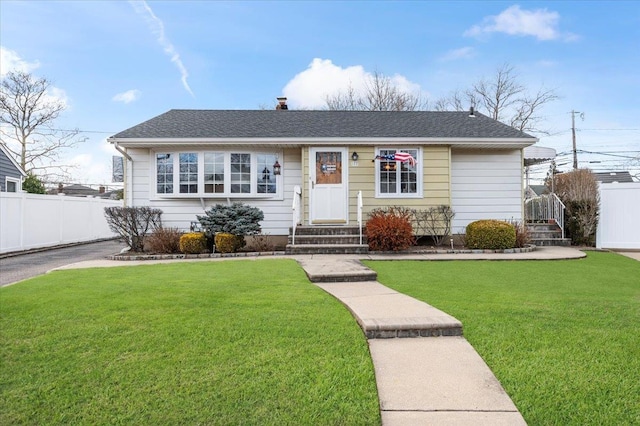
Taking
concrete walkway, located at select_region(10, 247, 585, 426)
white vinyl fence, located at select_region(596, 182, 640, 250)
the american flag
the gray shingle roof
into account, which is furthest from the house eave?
concrete walkway, located at select_region(10, 247, 585, 426)

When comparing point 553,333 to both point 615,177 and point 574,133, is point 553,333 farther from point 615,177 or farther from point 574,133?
point 615,177

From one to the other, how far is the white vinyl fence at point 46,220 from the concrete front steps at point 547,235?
14798 mm

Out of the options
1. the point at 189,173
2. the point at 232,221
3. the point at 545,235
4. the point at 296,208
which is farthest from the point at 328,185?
the point at 545,235

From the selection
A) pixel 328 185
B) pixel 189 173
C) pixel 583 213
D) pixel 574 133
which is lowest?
pixel 583 213

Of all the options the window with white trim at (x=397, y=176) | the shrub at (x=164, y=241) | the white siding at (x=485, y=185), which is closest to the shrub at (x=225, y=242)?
the shrub at (x=164, y=241)

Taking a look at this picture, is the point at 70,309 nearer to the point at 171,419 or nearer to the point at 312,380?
the point at 171,419

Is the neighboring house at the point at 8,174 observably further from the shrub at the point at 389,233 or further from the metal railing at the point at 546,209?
the metal railing at the point at 546,209

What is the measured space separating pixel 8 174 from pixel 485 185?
20085 mm

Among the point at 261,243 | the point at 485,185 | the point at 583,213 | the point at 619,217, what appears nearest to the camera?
the point at 261,243

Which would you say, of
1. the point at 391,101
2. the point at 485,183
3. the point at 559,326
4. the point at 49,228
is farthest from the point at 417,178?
the point at 391,101

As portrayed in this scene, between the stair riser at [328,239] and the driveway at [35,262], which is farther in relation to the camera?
the stair riser at [328,239]

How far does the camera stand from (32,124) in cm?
2444

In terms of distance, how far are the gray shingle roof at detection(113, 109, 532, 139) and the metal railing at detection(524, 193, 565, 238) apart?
8.98 ft

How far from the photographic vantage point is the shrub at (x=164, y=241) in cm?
1000
